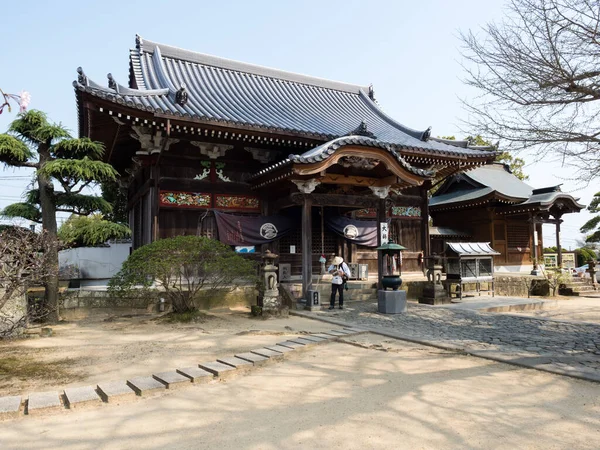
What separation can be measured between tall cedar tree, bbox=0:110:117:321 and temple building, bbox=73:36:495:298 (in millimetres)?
1192

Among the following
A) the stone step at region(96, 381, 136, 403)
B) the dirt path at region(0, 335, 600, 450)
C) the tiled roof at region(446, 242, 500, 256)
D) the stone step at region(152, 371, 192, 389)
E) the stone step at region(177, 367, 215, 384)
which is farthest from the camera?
the tiled roof at region(446, 242, 500, 256)

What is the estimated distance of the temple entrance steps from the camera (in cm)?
1753

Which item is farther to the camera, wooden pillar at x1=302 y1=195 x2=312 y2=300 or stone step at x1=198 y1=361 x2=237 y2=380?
wooden pillar at x1=302 y1=195 x2=312 y2=300

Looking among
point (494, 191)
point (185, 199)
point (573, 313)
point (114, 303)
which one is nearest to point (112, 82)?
point (185, 199)

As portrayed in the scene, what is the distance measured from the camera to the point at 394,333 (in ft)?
24.7

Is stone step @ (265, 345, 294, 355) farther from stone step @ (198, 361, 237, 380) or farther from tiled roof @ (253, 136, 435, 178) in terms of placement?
tiled roof @ (253, 136, 435, 178)

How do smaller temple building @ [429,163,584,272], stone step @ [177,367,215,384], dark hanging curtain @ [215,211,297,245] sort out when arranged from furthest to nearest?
smaller temple building @ [429,163,584,272] < dark hanging curtain @ [215,211,297,245] < stone step @ [177,367,215,384]

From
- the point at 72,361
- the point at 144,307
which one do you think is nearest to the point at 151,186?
the point at 144,307

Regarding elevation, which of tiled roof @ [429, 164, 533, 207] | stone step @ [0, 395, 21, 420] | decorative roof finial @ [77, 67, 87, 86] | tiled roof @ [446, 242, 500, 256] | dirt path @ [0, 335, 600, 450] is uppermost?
decorative roof finial @ [77, 67, 87, 86]

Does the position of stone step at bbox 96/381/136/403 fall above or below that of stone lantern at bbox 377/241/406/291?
below

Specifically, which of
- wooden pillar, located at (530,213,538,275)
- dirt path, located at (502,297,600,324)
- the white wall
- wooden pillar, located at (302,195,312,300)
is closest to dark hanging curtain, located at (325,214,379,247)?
wooden pillar, located at (302,195,312,300)

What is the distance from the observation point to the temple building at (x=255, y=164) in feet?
34.8

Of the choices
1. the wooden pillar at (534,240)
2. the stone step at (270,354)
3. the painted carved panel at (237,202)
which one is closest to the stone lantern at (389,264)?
the painted carved panel at (237,202)

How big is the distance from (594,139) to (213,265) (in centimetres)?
732
